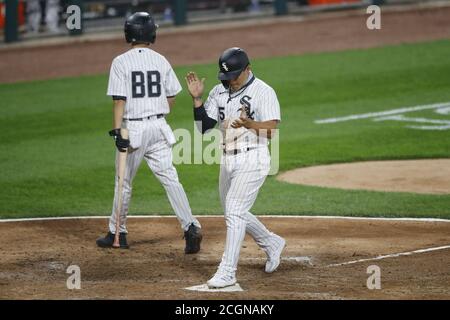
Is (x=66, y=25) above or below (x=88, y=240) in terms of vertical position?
above

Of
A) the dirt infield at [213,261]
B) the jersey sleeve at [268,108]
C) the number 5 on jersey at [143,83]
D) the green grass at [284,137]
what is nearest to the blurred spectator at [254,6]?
the green grass at [284,137]

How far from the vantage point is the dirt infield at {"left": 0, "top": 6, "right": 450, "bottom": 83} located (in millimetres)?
20391

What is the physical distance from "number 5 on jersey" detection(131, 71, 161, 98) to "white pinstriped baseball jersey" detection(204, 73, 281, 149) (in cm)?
103

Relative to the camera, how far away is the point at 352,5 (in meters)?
24.6

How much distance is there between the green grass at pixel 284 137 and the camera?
11227 millimetres

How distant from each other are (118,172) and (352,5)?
16570 mm

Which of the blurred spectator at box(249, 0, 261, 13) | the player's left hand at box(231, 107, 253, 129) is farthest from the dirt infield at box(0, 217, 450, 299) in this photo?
the blurred spectator at box(249, 0, 261, 13)

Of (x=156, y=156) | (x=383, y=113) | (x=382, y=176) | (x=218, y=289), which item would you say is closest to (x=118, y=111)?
(x=156, y=156)

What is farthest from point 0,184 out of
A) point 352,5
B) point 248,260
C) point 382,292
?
point 352,5

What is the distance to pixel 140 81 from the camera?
8891 millimetres

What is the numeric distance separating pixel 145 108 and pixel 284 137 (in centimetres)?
575

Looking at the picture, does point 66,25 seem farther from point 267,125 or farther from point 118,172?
point 267,125

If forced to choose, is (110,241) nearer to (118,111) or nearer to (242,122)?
(118,111)

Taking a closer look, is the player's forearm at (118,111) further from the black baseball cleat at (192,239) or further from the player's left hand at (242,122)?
the player's left hand at (242,122)
